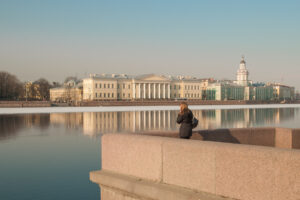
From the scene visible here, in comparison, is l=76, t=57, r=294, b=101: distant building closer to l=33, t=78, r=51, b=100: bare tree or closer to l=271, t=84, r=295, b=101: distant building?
l=33, t=78, r=51, b=100: bare tree

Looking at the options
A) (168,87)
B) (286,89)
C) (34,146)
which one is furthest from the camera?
(286,89)

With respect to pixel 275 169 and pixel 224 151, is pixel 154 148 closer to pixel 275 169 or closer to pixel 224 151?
pixel 224 151

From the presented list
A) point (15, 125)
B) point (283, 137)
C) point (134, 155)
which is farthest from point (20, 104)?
point (134, 155)

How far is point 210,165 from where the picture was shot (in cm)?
450

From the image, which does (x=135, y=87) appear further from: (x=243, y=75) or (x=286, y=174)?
(x=286, y=174)

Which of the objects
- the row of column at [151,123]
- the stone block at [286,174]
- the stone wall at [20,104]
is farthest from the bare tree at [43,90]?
the stone block at [286,174]

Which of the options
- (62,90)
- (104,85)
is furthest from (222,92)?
(62,90)

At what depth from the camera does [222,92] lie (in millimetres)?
143375

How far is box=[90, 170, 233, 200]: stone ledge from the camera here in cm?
Answer: 455

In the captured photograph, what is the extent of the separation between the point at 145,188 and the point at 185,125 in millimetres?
1941

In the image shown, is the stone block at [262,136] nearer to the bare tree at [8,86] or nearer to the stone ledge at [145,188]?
the stone ledge at [145,188]

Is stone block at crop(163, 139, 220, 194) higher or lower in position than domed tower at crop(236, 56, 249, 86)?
lower

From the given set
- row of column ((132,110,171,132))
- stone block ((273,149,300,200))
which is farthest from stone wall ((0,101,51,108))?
stone block ((273,149,300,200))

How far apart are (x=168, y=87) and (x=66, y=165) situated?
123 meters
